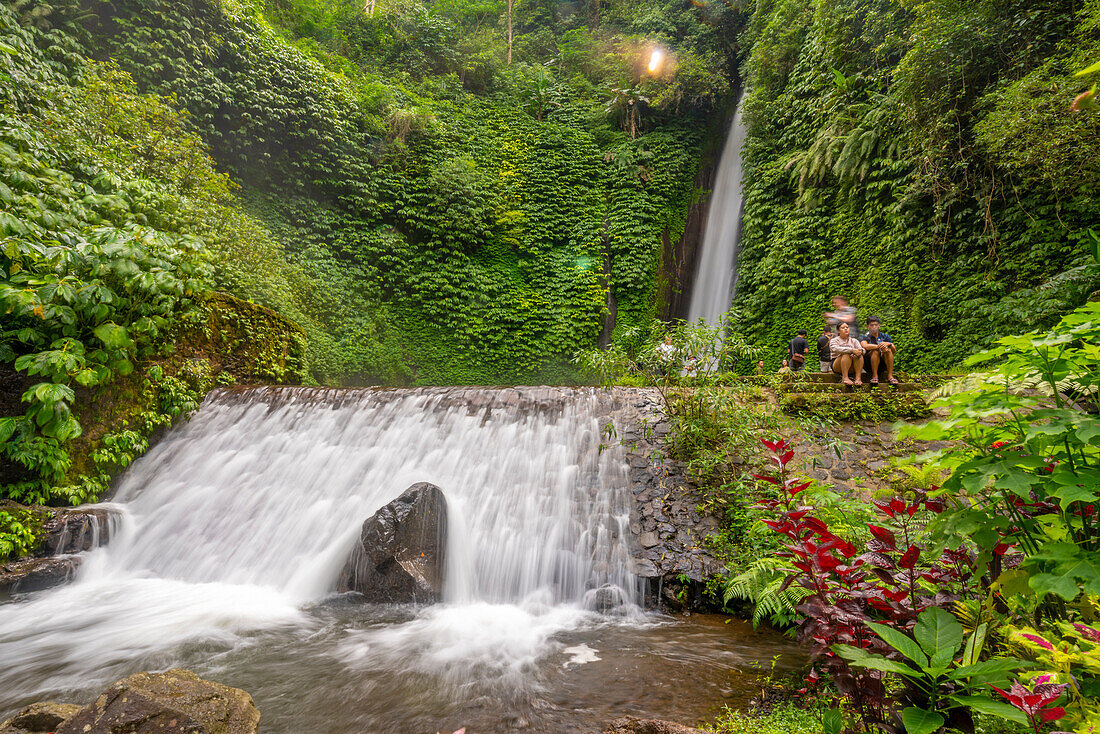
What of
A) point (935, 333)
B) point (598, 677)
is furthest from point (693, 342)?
point (935, 333)

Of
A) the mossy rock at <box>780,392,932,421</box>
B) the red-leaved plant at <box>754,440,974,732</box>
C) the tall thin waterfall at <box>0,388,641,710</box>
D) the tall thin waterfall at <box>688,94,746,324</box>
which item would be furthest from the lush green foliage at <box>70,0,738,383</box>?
the red-leaved plant at <box>754,440,974,732</box>

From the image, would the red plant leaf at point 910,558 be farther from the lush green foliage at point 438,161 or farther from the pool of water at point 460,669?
the lush green foliage at point 438,161

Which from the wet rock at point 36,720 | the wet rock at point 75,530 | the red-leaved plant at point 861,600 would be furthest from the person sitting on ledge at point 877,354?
the wet rock at point 75,530

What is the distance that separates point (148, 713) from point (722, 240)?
1671 cm

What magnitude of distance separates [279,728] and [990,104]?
11.9 metres

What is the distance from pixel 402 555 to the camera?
176 inches

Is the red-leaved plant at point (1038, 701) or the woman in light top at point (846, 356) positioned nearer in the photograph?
the red-leaved plant at point (1038, 701)

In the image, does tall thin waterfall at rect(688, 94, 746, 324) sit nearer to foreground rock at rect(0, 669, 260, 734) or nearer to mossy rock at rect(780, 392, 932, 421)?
mossy rock at rect(780, 392, 932, 421)

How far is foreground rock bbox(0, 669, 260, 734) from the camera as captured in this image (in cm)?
194

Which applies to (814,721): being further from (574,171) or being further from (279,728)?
(574,171)

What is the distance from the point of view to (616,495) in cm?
526

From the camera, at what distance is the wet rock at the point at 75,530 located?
4785 mm

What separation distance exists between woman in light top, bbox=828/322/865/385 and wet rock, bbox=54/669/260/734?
315 inches

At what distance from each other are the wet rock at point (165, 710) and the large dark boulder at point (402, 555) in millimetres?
2030
